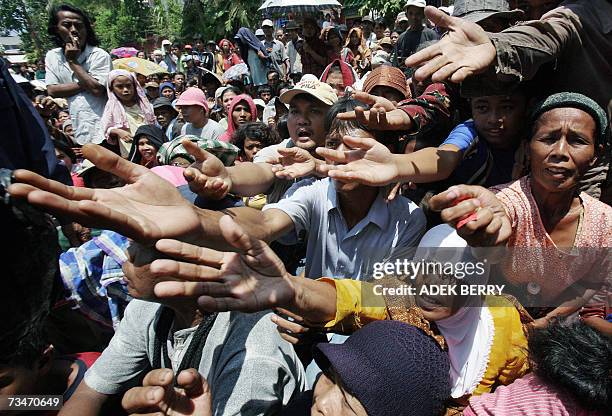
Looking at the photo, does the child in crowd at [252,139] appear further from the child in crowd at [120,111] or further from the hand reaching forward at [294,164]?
the hand reaching forward at [294,164]

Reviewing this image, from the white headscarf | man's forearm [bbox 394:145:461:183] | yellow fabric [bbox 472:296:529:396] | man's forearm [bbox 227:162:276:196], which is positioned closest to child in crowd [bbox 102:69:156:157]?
man's forearm [bbox 227:162:276:196]

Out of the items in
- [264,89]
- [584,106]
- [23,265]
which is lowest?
[264,89]

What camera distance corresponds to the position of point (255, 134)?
3998mm

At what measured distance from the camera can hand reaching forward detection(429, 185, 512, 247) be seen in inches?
54.1

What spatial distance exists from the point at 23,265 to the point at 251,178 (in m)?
1.28

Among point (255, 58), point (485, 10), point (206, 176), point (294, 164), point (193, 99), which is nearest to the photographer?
point (206, 176)

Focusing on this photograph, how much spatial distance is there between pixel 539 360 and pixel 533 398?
0.13m

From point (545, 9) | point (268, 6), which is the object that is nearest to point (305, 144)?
point (545, 9)

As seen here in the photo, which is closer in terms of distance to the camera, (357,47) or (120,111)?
(120,111)

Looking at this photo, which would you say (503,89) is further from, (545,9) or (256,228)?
(256,228)

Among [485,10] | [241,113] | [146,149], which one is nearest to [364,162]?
[485,10]

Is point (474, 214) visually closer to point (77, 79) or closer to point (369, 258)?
point (369, 258)

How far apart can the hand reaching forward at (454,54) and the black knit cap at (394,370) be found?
924 millimetres

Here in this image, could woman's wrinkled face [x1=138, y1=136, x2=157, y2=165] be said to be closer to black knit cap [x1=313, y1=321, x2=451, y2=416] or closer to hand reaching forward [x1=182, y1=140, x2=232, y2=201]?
hand reaching forward [x1=182, y1=140, x2=232, y2=201]
